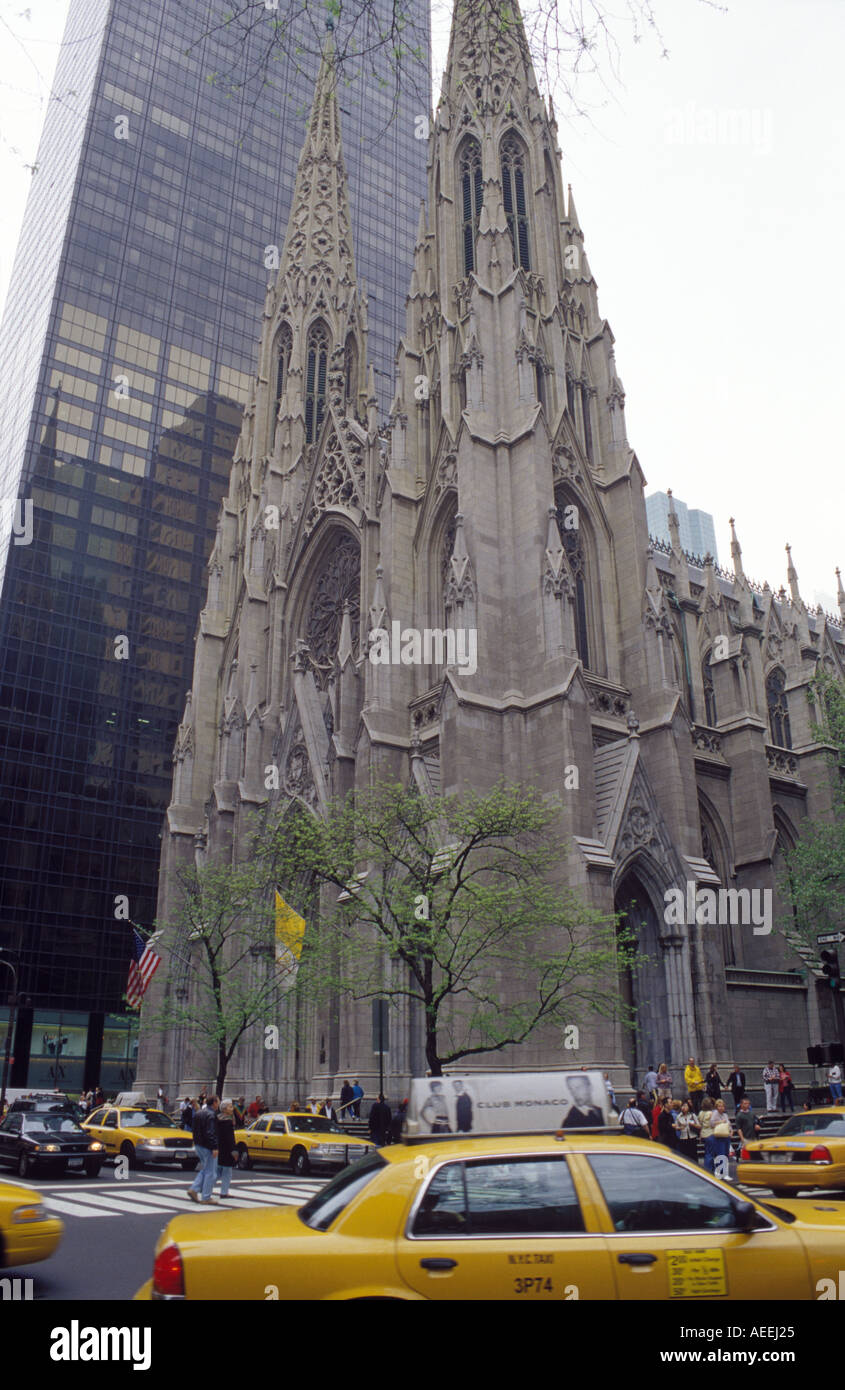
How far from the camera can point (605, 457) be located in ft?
116

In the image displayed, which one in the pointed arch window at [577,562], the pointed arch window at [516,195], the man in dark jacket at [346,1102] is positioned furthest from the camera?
the pointed arch window at [516,195]

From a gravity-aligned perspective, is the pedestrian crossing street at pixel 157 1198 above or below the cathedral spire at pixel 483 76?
below

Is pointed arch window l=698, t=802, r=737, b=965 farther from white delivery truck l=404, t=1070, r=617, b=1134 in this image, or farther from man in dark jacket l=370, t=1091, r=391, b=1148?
white delivery truck l=404, t=1070, r=617, b=1134

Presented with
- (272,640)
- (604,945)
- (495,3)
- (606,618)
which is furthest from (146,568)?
(495,3)

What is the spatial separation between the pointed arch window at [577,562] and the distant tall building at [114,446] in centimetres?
2736

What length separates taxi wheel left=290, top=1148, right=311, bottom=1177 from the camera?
66.8 ft

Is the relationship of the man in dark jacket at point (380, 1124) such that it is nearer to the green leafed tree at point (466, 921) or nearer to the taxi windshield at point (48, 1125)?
the green leafed tree at point (466, 921)

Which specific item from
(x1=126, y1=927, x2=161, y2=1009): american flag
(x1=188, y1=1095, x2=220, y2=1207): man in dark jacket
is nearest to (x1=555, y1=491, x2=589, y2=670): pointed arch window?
(x1=126, y1=927, x2=161, y2=1009): american flag

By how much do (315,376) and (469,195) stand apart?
1264cm

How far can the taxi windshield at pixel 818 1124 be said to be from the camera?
13828mm

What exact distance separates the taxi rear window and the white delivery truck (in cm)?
159

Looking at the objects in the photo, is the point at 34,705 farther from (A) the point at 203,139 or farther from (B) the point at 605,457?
(A) the point at 203,139

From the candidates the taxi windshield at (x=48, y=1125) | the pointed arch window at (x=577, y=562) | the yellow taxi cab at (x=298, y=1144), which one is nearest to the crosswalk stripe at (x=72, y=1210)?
the taxi windshield at (x=48, y=1125)
